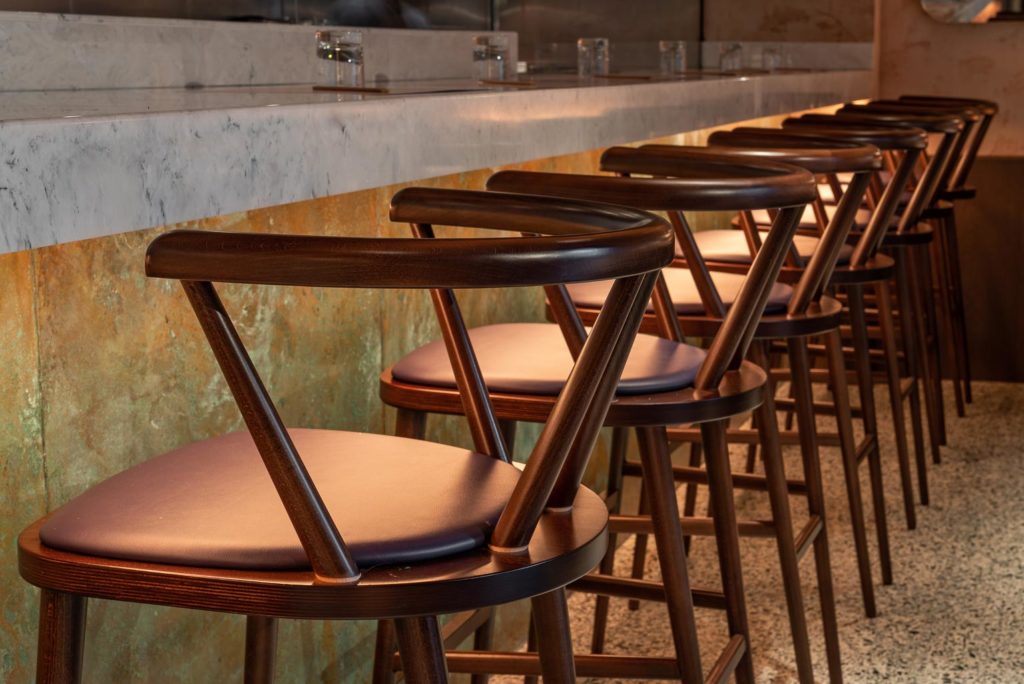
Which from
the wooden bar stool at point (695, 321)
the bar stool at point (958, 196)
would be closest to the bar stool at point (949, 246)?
the bar stool at point (958, 196)

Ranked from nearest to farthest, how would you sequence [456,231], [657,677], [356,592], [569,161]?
[356,592], [657,677], [456,231], [569,161]

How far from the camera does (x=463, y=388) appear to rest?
1192mm

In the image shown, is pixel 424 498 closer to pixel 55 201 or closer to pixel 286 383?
pixel 55 201

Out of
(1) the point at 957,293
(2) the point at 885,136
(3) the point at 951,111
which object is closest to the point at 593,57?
(3) the point at 951,111

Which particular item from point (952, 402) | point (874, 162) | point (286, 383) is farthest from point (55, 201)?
point (952, 402)

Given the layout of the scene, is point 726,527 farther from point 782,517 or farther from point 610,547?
point 610,547

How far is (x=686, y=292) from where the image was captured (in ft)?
6.51

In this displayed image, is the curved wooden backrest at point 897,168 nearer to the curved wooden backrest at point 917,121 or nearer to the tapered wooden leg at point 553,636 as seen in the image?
the curved wooden backrest at point 917,121

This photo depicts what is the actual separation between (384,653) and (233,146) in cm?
66

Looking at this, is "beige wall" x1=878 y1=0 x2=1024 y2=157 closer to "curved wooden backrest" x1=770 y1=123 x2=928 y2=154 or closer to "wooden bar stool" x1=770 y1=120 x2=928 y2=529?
"wooden bar stool" x1=770 y1=120 x2=928 y2=529

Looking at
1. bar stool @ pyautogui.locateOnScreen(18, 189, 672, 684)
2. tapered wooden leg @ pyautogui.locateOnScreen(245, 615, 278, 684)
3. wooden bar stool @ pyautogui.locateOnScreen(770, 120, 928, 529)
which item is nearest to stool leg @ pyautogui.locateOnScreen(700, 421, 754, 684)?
tapered wooden leg @ pyautogui.locateOnScreen(245, 615, 278, 684)

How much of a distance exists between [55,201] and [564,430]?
1.40 feet

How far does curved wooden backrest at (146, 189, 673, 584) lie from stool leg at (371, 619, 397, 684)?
2.03 ft

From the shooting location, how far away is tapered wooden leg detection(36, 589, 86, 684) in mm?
966
